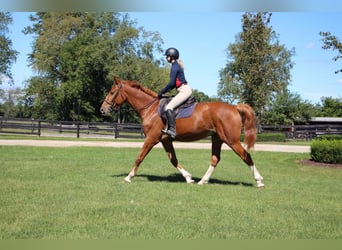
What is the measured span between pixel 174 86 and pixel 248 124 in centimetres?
197

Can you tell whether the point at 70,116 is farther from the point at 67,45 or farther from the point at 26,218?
the point at 26,218

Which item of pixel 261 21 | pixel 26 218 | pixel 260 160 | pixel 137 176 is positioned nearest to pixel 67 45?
pixel 261 21

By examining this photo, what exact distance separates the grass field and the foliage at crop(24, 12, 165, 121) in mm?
45106

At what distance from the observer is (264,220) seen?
5.73 m

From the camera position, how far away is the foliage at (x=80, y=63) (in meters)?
56.2

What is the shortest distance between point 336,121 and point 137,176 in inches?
2723

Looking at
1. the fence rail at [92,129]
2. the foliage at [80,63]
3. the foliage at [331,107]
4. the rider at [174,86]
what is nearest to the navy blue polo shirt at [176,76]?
the rider at [174,86]

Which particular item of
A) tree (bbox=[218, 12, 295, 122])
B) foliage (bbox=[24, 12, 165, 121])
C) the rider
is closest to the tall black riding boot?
the rider

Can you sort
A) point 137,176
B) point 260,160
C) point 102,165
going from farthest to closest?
point 260,160 < point 102,165 < point 137,176

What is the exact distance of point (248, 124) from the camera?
8914 mm

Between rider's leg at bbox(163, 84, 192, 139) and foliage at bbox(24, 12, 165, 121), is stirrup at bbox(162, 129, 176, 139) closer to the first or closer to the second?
rider's leg at bbox(163, 84, 192, 139)

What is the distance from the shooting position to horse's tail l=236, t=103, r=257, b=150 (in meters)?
8.86

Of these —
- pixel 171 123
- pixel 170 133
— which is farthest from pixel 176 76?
pixel 170 133

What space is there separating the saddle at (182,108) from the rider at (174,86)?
139 mm
